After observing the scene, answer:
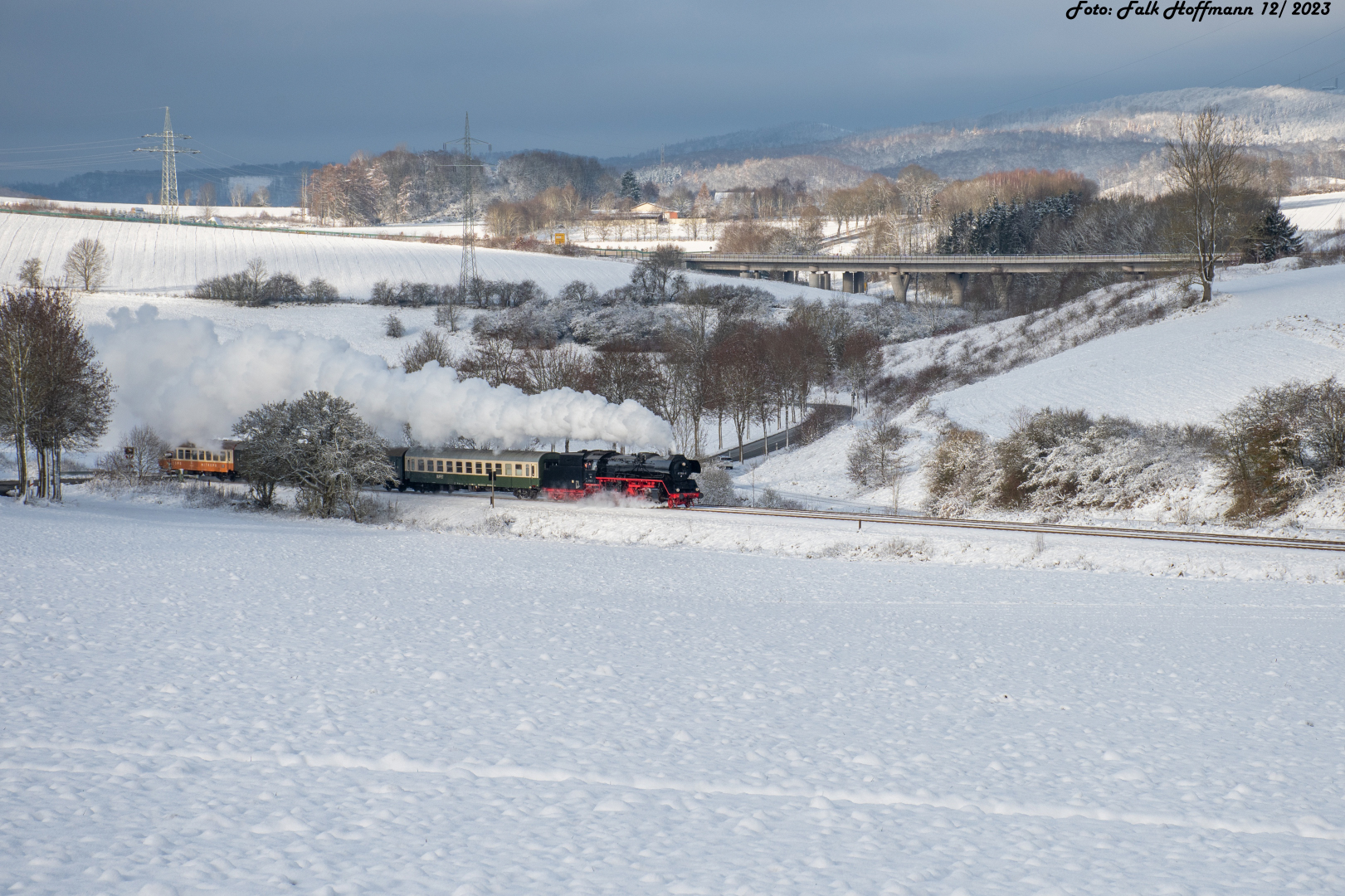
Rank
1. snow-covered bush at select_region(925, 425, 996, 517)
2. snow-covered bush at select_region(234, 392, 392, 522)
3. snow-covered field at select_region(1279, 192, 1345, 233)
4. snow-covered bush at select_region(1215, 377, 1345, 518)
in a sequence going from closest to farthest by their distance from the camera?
→ 1. snow-covered bush at select_region(1215, 377, 1345, 518)
2. snow-covered bush at select_region(234, 392, 392, 522)
3. snow-covered bush at select_region(925, 425, 996, 517)
4. snow-covered field at select_region(1279, 192, 1345, 233)

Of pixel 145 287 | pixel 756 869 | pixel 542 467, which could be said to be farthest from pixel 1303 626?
pixel 145 287

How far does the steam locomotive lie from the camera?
40.4 m

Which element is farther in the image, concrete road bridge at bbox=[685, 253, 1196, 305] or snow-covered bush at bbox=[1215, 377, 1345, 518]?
concrete road bridge at bbox=[685, 253, 1196, 305]

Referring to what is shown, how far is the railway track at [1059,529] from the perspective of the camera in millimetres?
31656

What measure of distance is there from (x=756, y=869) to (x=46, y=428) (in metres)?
42.4

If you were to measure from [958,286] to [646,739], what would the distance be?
121 m

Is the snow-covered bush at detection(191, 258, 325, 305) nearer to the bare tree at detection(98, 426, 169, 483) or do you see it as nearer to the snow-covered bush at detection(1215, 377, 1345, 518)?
the bare tree at detection(98, 426, 169, 483)

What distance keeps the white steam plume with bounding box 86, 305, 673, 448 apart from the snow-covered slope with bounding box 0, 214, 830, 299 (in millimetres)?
65025

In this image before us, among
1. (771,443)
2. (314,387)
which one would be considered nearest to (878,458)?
(771,443)

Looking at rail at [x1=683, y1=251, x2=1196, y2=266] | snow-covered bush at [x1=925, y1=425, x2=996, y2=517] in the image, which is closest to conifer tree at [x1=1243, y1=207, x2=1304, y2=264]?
rail at [x1=683, y1=251, x2=1196, y2=266]

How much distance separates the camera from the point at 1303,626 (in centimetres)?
2344

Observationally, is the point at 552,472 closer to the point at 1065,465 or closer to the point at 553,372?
the point at 1065,465

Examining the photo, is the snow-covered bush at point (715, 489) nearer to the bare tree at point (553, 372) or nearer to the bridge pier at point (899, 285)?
the bare tree at point (553, 372)

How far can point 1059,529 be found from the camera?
116 ft
